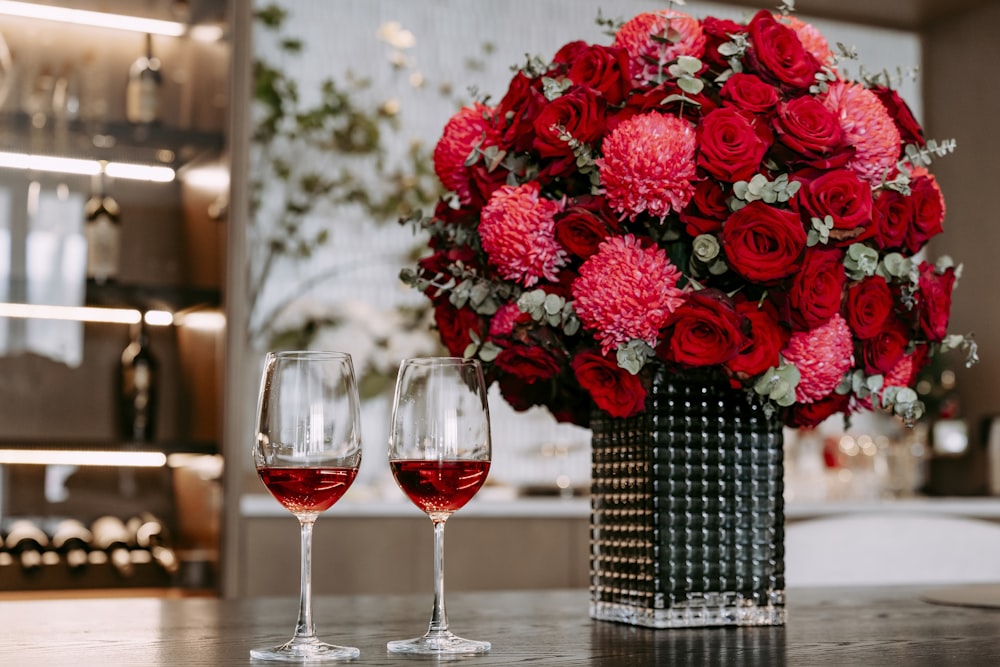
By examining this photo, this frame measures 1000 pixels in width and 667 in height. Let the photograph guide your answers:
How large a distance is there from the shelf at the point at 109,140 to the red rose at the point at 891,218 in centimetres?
210

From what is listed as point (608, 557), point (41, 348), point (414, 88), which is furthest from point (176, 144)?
point (608, 557)

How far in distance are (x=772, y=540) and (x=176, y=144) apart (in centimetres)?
222

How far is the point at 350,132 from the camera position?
3555 millimetres

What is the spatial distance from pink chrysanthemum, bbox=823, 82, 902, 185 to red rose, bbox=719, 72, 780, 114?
0.06m

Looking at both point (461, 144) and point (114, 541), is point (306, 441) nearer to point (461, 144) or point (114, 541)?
point (461, 144)

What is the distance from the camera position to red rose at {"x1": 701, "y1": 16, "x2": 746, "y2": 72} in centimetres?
117

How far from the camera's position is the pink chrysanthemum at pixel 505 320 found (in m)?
1.16

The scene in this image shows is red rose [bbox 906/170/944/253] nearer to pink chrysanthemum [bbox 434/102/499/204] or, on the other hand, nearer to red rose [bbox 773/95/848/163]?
red rose [bbox 773/95/848/163]

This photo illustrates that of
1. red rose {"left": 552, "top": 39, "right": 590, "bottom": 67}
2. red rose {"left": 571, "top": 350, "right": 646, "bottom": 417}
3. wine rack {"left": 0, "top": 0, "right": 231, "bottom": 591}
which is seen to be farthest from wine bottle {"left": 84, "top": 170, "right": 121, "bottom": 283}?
red rose {"left": 571, "top": 350, "right": 646, "bottom": 417}

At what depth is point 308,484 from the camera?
914 mm

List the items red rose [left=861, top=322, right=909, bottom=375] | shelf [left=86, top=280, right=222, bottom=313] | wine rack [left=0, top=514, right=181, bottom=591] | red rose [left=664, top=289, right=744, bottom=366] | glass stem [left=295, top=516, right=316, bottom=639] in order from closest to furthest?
glass stem [left=295, top=516, right=316, bottom=639] < red rose [left=664, top=289, right=744, bottom=366] < red rose [left=861, top=322, right=909, bottom=375] < wine rack [left=0, top=514, right=181, bottom=591] < shelf [left=86, top=280, right=222, bottom=313]

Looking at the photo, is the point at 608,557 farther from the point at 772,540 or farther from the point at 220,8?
the point at 220,8

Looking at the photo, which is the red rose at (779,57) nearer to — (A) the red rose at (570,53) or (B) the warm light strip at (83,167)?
(A) the red rose at (570,53)

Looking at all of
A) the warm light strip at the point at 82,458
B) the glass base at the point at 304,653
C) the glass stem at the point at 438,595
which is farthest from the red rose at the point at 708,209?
the warm light strip at the point at 82,458
